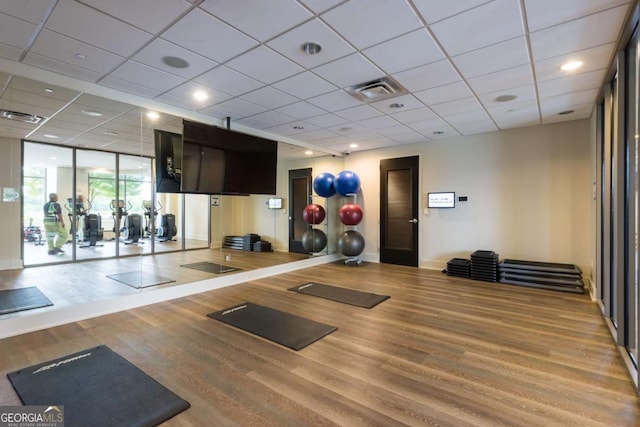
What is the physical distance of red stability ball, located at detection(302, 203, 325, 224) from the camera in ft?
26.5

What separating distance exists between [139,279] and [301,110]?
4.03m

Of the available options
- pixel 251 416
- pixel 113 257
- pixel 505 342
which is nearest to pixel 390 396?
pixel 251 416

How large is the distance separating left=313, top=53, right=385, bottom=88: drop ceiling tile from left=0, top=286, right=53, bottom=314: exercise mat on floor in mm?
4628

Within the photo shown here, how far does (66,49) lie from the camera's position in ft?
10.2

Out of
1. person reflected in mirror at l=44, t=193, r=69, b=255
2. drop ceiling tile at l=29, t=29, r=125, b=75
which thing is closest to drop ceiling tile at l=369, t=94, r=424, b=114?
drop ceiling tile at l=29, t=29, r=125, b=75

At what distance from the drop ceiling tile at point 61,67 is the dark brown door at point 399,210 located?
6.17m

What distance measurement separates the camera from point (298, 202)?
8320mm

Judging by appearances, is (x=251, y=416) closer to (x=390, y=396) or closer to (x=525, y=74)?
(x=390, y=396)

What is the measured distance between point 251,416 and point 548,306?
4.45 metres

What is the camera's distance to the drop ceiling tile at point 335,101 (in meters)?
4.36

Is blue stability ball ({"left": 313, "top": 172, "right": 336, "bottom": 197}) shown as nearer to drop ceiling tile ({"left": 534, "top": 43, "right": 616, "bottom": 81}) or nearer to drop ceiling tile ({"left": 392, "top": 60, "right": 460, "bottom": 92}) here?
drop ceiling tile ({"left": 392, "top": 60, "right": 460, "bottom": 92})

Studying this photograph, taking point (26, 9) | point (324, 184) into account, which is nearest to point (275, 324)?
point (26, 9)

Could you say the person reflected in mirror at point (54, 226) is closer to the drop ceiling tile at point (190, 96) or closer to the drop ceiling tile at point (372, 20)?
the drop ceiling tile at point (190, 96)

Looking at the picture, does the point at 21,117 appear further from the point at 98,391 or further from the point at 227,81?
the point at 98,391
